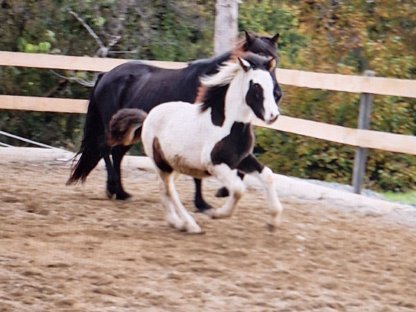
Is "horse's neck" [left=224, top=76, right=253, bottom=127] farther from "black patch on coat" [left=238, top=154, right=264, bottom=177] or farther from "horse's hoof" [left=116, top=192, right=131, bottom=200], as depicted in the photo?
"horse's hoof" [left=116, top=192, right=131, bottom=200]

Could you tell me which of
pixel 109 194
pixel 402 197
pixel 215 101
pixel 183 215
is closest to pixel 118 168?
pixel 109 194

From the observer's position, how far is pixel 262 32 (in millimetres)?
14664

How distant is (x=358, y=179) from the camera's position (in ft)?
26.9

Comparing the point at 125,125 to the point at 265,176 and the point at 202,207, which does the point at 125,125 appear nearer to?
the point at 202,207

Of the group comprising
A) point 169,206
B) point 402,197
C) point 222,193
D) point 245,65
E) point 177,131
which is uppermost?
point 245,65

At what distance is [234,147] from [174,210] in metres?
0.78

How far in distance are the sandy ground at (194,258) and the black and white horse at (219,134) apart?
0.33 m

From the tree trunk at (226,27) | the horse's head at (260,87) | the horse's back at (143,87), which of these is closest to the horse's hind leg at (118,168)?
the horse's back at (143,87)

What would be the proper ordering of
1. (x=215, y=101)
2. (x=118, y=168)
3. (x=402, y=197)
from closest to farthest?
(x=215, y=101) → (x=118, y=168) → (x=402, y=197)

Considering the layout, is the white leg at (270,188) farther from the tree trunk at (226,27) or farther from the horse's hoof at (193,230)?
the tree trunk at (226,27)

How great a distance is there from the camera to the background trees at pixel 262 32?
11.2 metres

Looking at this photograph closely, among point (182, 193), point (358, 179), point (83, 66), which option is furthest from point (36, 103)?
point (358, 179)

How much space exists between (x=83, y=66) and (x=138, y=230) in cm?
429

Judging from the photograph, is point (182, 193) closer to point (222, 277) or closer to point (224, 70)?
point (224, 70)
